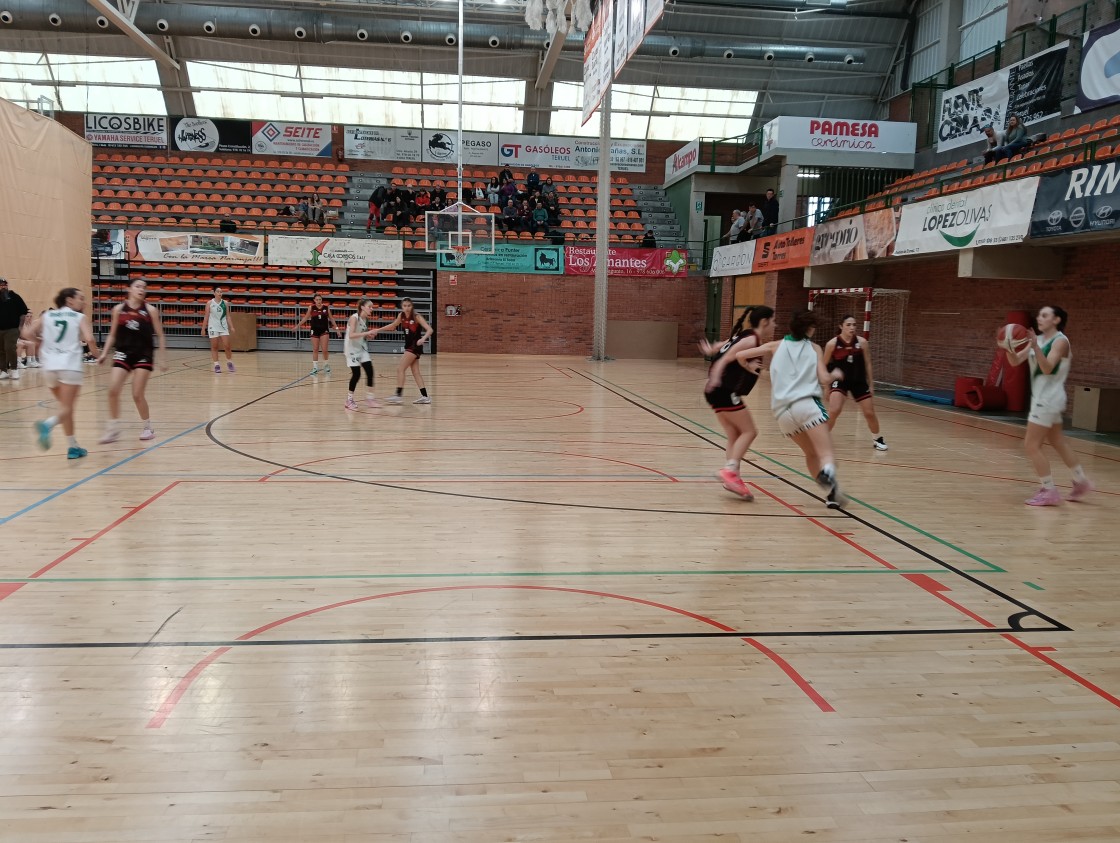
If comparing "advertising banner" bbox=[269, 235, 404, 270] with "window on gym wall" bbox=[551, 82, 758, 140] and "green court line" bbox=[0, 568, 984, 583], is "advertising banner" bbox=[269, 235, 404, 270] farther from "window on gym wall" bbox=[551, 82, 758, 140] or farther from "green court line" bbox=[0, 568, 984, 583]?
"green court line" bbox=[0, 568, 984, 583]

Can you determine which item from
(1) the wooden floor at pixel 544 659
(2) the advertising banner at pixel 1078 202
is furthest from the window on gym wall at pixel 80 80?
(2) the advertising banner at pixel 1078 202

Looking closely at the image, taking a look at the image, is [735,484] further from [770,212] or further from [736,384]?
[770,212]

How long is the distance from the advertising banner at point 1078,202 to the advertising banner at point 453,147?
22.3 m

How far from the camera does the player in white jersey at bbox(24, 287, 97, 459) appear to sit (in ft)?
26.6

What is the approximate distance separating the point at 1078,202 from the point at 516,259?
18399 millimetres

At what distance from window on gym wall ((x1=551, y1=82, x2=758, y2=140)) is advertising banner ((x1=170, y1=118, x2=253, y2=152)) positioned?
445 inches

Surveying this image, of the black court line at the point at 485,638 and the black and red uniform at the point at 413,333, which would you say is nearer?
the black court line at the point at 485,638

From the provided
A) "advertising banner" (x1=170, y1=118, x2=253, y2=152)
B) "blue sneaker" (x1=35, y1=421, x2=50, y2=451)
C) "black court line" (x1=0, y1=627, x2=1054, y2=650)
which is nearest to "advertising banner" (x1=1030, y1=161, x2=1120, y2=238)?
"black court line" (x1=0, y1=627, x2=1054, y2=650)

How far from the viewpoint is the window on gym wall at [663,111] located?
31.0m

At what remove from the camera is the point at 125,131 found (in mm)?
29938

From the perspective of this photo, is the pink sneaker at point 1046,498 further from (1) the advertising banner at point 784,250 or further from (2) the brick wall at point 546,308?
(2) the brick wall at point 546,308

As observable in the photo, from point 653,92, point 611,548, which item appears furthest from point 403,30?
point 611,548

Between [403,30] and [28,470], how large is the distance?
23301 mm

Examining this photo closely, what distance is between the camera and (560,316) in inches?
1113
